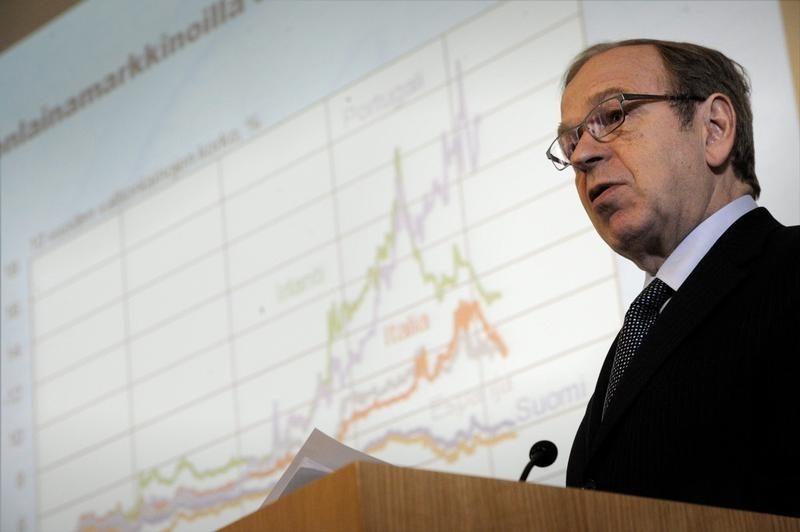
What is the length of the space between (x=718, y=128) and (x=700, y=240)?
184 millimetres

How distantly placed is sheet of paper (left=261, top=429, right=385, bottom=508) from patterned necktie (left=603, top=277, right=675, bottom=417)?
456 mm

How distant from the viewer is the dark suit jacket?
4.28 ft

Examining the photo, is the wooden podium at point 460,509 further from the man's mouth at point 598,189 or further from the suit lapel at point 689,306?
the man's mouth at point 598,189

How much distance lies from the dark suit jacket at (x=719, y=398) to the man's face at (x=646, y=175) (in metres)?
0.19

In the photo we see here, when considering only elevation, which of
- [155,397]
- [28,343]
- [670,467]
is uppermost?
[28,343]

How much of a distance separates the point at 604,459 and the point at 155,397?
174cm

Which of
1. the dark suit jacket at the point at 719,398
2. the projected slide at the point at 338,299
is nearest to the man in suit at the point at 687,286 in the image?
the dark suit jacket at the point at 719,398

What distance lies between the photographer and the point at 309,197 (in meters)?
2.80

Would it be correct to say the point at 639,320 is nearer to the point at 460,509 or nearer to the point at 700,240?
the point at 700,240

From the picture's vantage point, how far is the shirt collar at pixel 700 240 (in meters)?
1.63

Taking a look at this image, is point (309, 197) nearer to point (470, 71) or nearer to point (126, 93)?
point (470, 71)

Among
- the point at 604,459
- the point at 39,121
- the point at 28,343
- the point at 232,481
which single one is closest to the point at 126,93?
the point at 39,121

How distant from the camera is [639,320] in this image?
5.34 ft

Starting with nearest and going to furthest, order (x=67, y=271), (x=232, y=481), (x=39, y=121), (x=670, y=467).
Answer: (x=670, y=467)
(x=232, y=481)
(x=67, y=271)
(x=39, y=121)
